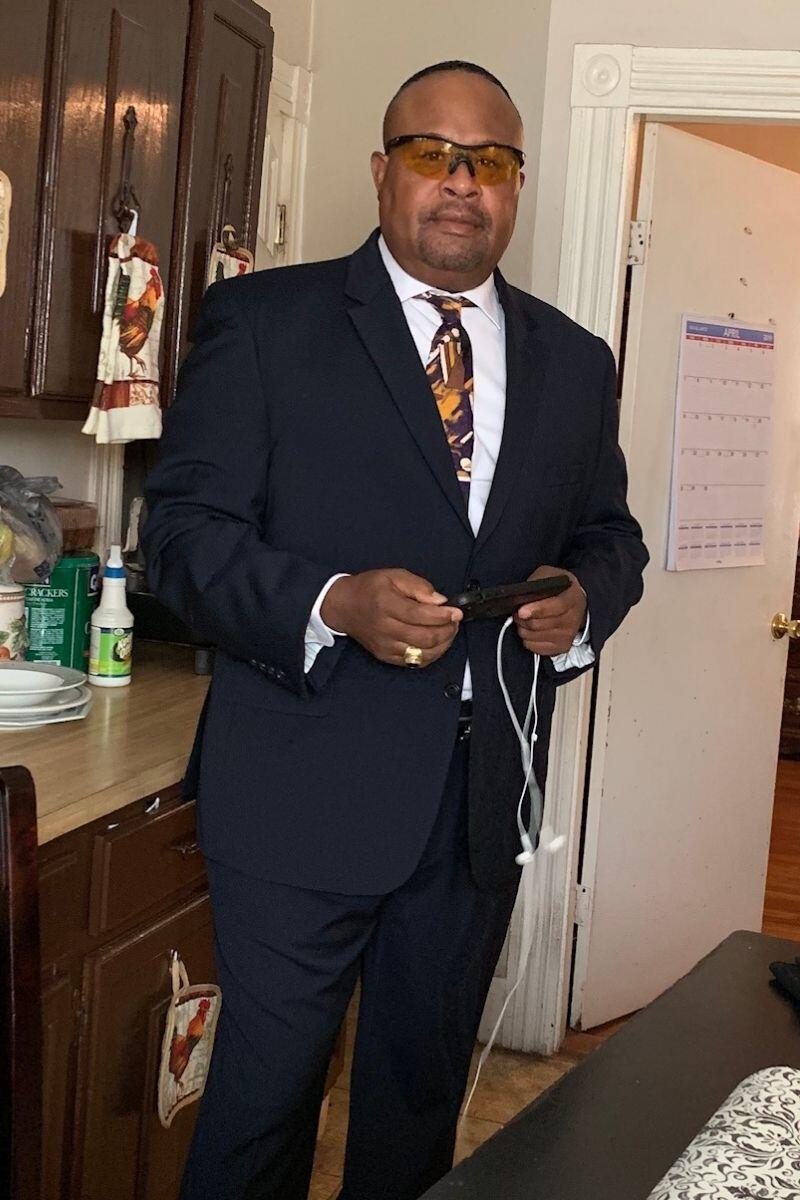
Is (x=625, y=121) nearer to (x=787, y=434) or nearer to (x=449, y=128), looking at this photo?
(x=787, y=434)

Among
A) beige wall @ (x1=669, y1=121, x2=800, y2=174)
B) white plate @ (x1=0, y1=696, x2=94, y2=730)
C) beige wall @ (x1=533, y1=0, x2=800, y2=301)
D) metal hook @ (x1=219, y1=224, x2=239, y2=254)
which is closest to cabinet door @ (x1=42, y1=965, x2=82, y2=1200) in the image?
white plate @ (x1=0, y1=696, x2=94, y2=730)

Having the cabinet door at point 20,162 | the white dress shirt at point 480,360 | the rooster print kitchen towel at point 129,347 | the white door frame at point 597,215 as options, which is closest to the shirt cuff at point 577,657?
the white dress shirt at point 480,360

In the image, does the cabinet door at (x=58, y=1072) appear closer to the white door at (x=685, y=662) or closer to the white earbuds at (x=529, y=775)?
the white earbuds at (x=529, y=775)

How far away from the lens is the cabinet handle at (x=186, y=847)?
1869 millimetres

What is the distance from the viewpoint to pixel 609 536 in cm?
197

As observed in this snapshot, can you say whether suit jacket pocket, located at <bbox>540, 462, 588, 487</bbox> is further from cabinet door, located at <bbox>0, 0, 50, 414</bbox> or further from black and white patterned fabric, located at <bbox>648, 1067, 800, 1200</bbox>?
black and white patterned fabric, located at <bbox>648, 1067, 800, 1200</bbox>

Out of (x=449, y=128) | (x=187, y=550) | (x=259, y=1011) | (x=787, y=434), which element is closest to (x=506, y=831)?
(x=259, y=1011)

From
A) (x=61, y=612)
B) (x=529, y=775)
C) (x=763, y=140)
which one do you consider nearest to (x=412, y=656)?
(x=529, y=775)

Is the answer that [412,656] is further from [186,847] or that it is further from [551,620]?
[186,847]

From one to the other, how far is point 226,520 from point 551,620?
1.36 feet

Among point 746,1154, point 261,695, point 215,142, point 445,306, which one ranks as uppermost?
point 215,142

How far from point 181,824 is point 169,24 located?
1.19 meters

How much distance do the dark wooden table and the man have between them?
1.66 ft

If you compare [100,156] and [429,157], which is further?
[100,156]
